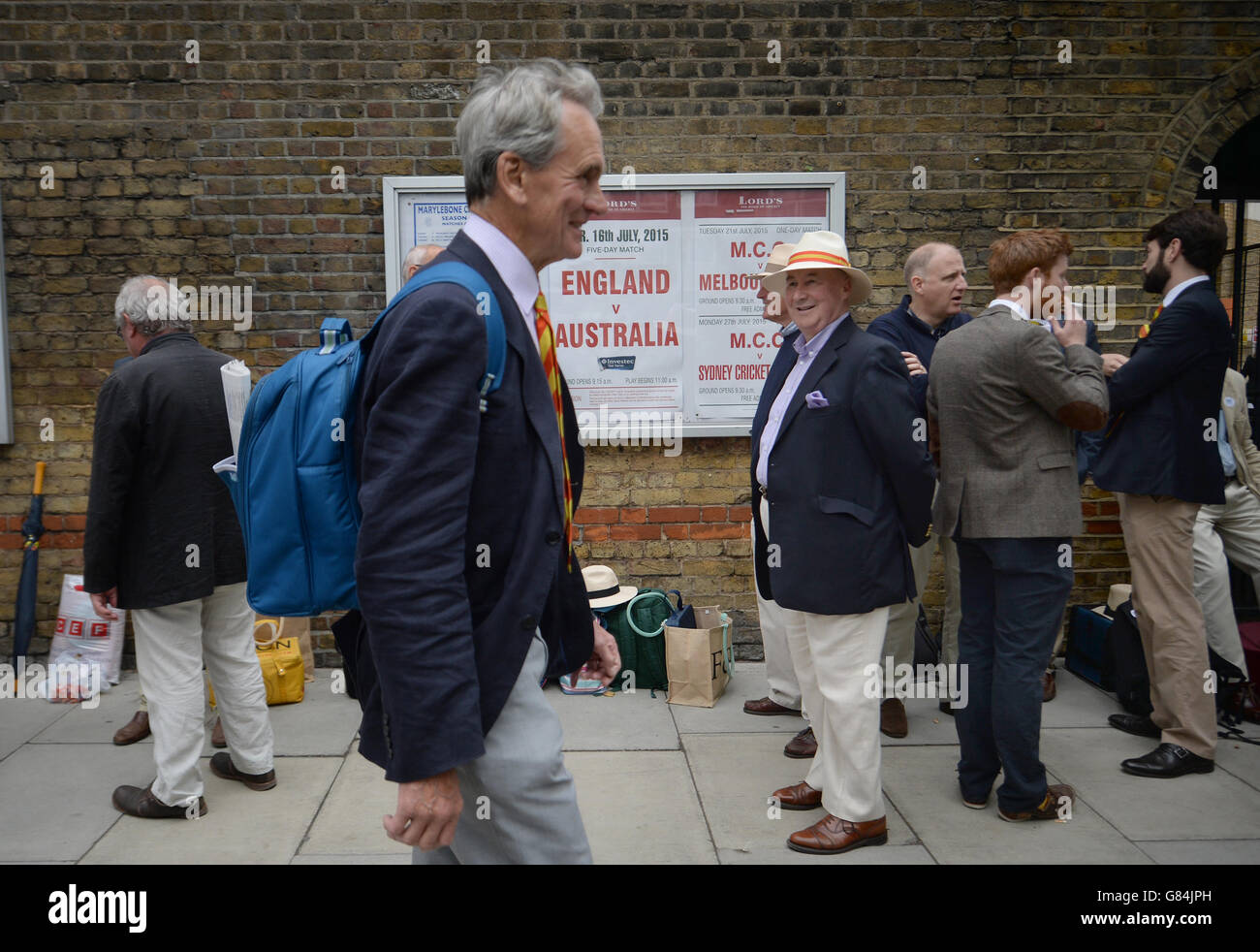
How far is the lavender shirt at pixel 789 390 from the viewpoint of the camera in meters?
3.83

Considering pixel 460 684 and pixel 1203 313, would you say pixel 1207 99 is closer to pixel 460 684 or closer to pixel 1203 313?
pixel 1203 313

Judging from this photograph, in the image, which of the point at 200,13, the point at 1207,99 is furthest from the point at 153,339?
the point at 1207,99

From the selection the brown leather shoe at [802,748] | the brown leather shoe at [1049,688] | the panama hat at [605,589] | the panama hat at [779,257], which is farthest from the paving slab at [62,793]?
the brown leather shoe at [1049,688]

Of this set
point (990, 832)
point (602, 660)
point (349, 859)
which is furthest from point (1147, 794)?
point (349, 859)

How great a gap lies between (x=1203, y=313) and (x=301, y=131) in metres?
4.79

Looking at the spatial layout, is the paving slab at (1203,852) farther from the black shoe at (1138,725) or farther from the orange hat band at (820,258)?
the orange hat band at (820,258)

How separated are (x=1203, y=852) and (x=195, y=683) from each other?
4.02m

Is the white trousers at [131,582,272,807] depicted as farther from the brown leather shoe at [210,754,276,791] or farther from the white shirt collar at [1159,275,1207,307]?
the white shirt collar at [1159,275,1207,307]

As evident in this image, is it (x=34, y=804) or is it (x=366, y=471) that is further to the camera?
(x=34, y=804)

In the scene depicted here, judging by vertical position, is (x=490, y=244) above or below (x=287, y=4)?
below

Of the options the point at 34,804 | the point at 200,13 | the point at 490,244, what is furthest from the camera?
the point at 200,13

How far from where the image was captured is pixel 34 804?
424cm

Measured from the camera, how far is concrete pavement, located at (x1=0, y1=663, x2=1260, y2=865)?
3.79 meters

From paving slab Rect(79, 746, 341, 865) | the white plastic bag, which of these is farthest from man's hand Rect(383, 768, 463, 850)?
the white plastic bag
